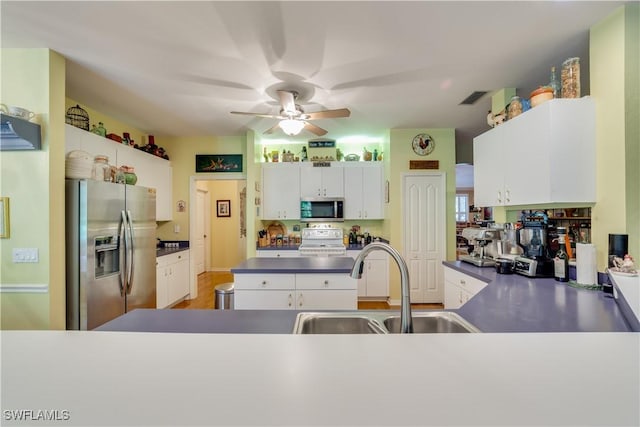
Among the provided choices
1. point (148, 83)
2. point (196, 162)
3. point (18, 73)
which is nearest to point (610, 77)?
point (148, 83)

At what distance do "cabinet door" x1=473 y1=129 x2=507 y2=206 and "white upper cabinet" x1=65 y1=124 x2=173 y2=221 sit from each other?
3.98m

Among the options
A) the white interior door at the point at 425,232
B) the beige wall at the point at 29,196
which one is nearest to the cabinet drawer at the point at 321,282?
the beige wall at the point at 29,196

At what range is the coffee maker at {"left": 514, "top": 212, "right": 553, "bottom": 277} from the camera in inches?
79.6

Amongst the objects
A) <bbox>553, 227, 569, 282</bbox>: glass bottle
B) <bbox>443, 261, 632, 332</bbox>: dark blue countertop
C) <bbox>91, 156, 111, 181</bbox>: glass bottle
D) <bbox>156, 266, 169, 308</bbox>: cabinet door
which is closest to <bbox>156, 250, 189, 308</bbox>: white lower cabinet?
<bbox>156, 266, 169, 308</bbox>: cabinet door

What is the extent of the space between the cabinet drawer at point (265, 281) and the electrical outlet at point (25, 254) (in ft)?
4.87

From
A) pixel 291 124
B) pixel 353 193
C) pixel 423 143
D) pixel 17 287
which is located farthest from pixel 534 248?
pixel 17 287

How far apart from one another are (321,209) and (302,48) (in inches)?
107

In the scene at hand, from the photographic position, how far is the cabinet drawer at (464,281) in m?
2.16

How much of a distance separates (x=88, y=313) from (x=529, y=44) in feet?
13.2

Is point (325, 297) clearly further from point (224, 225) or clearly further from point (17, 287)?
point (224, 225)

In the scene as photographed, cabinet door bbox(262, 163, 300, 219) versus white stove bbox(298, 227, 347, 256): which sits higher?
cabinet door bbox(262, 163, 300, 219)

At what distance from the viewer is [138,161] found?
3.72m

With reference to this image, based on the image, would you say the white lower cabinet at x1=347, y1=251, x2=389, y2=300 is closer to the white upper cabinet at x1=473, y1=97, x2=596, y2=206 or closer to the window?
the white upper cabinet at x1=473, y1=97, x2=596, y2=206

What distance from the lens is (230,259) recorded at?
6.55m
